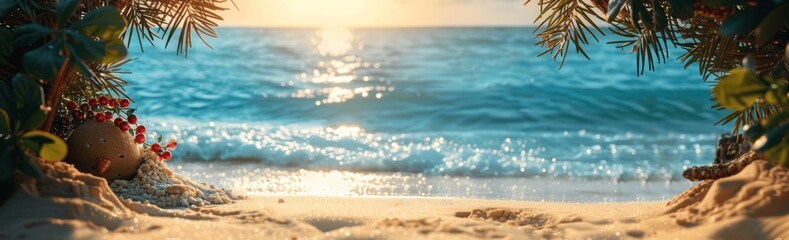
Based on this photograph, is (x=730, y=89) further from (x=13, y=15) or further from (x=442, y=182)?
(x=442, y=182)

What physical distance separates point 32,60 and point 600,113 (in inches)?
461

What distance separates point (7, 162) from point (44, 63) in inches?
14.2

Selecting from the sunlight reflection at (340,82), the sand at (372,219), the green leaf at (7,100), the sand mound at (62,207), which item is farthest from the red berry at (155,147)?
the sunlight reflection at (340,82)

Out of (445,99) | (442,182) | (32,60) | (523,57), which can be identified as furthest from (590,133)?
(523,57)

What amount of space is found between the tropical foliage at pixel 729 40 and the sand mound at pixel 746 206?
19cm

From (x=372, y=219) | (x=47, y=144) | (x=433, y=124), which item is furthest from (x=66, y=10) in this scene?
(x=433, y=124)

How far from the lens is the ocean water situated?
7.51 meters

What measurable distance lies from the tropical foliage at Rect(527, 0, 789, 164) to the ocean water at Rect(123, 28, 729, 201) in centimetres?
229

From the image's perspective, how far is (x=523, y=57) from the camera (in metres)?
23.1

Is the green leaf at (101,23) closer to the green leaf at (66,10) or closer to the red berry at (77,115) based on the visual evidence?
the green leaf at (66,10)

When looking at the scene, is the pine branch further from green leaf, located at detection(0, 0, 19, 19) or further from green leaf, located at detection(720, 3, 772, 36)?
green leaf, located at detection(0, 0, 19, 19)

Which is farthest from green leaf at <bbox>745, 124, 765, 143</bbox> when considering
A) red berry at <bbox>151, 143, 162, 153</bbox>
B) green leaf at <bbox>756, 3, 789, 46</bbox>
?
red berry at <bbox>151, 143, 162, 153</bbox>

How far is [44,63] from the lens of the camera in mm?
2742

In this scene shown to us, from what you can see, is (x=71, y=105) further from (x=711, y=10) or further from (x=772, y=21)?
(x=772, y=21)
